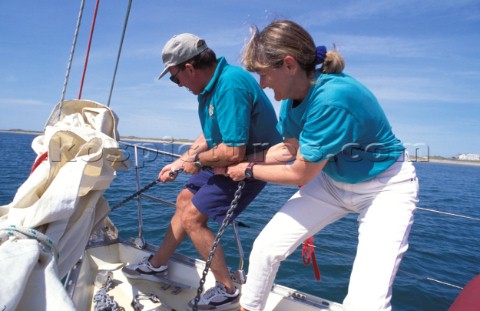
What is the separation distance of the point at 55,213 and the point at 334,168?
4.56 ft

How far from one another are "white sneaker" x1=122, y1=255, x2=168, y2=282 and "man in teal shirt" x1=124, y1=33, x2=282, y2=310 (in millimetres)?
530

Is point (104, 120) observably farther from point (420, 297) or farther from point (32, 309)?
point (420, 297)

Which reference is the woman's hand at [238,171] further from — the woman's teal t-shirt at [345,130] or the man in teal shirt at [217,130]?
the woman's teal t-shirt at [345,130]

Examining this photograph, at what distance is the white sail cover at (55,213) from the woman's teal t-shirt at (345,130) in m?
1.14

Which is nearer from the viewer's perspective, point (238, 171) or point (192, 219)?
point (238, 171)

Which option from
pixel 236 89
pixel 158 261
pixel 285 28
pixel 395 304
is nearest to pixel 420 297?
pixel 395 304

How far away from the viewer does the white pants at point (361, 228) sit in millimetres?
1646

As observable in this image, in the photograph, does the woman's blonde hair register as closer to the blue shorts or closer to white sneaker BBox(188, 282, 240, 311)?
the blue shorts

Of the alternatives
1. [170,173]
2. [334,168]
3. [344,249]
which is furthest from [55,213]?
[344,249]

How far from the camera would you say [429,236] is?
7727 millimetres

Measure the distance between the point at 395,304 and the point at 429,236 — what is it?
4070 mm

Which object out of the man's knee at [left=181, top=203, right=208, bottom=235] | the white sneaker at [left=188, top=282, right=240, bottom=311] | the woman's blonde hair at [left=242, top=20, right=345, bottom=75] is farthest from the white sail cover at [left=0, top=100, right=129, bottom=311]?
the woman's blonde hair at [left=242, top=20, right=345, bottom=75]

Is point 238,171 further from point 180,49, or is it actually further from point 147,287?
point 147,287

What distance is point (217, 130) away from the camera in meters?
2.50
